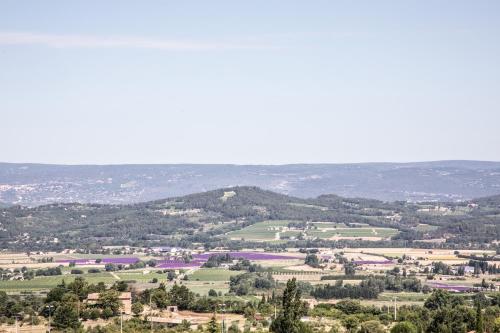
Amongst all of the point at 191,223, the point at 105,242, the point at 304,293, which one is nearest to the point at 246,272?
the point at 304,293

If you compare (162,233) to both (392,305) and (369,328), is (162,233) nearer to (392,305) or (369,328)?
(392,305)

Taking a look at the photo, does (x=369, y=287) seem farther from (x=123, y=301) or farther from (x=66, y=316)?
(x=66, y=316)

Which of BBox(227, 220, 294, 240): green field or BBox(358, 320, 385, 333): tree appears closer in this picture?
BBox(358, 320, 385, 333): tree

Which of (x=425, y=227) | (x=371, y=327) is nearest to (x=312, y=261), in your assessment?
(x=425, y=227)

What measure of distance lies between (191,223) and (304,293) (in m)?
92.6

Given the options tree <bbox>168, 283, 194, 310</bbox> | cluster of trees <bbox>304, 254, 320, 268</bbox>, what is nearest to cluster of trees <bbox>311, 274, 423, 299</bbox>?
A: cluster of trees <bbox>304, 254, 320, 268</bbox>

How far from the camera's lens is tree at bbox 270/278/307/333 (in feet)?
217

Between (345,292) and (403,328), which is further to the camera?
(345,292)

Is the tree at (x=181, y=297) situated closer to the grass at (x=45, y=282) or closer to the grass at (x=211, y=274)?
the grass at (x=45, y=282)

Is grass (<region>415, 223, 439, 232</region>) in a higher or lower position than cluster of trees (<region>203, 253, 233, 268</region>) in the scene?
higher

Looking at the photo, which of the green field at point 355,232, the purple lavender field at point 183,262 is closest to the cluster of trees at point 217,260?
the purple lavender field at point 183,262

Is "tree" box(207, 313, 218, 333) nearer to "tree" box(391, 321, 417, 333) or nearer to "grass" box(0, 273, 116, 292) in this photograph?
"tree" box(391, 321, 417, 333)

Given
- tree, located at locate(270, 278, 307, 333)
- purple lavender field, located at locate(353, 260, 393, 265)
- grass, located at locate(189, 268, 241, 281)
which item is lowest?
grass, located at locate(189, 268, 241, 281)

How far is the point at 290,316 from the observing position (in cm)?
6675
